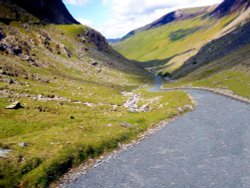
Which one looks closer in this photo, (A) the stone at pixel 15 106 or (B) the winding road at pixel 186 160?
(B) the winding road at pixel 186 160

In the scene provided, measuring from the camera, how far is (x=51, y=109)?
7469 centimetres

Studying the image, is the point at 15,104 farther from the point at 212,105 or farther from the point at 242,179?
the point at 212,105

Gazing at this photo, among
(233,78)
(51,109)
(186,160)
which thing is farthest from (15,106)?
(233,78)

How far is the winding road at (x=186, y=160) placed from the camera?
41.9 m

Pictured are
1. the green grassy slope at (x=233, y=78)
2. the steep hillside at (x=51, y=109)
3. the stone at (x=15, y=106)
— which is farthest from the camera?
the green grassy slope at (x=233, y=78)

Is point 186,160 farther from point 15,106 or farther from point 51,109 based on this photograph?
point 51,109

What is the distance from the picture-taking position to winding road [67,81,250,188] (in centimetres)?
4191

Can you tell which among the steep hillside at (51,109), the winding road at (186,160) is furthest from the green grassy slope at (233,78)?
the winding road at (186,160)

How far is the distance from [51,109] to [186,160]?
34414mm

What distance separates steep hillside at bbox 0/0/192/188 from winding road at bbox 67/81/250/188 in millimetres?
4662

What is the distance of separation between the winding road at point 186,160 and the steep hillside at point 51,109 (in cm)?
466

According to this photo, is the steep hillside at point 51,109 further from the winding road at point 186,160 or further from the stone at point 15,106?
the winding road at point 186,160

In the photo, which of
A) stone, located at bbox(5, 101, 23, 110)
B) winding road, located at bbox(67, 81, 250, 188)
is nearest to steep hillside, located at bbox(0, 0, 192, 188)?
stone, located at bbox(5, 101, 23, 110)

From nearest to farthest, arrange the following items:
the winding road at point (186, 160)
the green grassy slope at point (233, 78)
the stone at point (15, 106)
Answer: the winding road at point (186, 160)
the stone at point (15, 106)
the green grassy slope at point (233, 78)
